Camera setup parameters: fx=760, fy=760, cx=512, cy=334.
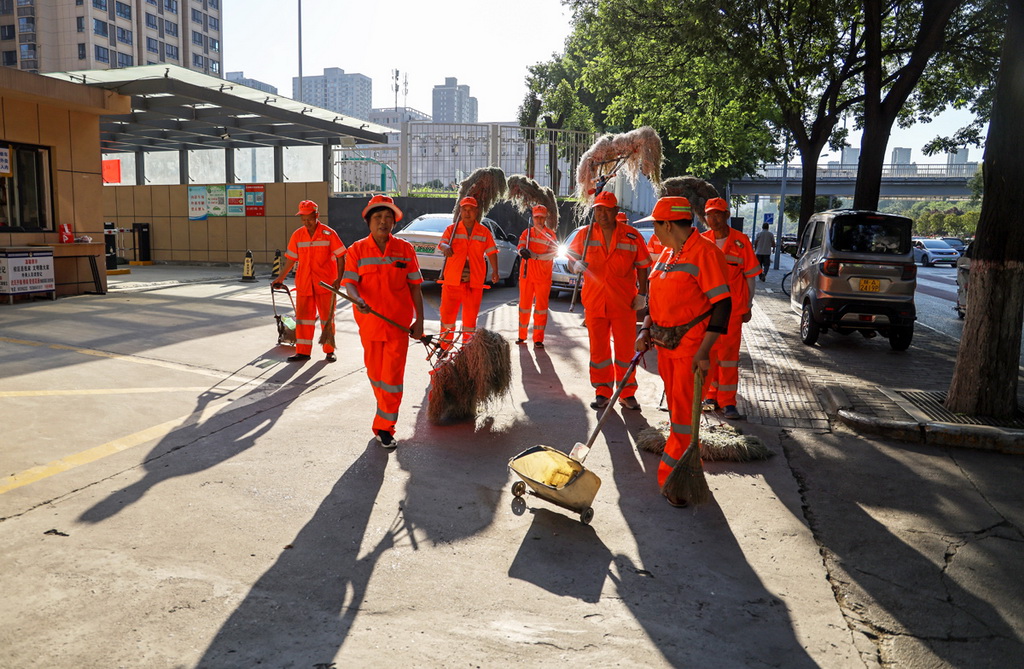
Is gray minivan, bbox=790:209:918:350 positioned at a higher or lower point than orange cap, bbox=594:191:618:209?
lower

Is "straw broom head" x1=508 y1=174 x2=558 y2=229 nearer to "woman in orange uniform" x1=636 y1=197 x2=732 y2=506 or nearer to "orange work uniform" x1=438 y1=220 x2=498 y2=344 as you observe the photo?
"orange work uniform" x1=438 y1=220 x2=498 y2=344

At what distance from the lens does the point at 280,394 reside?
7.18m

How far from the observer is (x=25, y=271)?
12.2m

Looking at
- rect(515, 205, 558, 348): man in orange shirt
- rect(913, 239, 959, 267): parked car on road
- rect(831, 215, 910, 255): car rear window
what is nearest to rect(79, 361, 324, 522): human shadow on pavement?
rect(515, 205, 558, 348): man in orange shirt

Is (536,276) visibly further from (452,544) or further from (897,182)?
(897,182)

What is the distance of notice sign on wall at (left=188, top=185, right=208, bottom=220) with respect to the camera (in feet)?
76.0

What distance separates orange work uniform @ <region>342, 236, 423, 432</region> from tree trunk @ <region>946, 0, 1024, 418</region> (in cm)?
495

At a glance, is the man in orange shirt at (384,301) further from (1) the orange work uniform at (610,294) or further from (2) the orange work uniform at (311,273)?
(2) the orange work uniform at (311,273)

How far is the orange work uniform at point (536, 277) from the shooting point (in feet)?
33.7

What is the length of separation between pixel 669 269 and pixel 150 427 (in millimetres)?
4108

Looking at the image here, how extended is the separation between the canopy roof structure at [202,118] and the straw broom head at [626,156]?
8687 mm

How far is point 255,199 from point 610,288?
18.2 metres

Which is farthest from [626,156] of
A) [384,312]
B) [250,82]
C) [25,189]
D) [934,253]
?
[250,82]

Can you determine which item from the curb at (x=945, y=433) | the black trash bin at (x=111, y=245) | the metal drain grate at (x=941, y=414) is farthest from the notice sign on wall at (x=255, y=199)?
the curb at (x=945, y=433)
